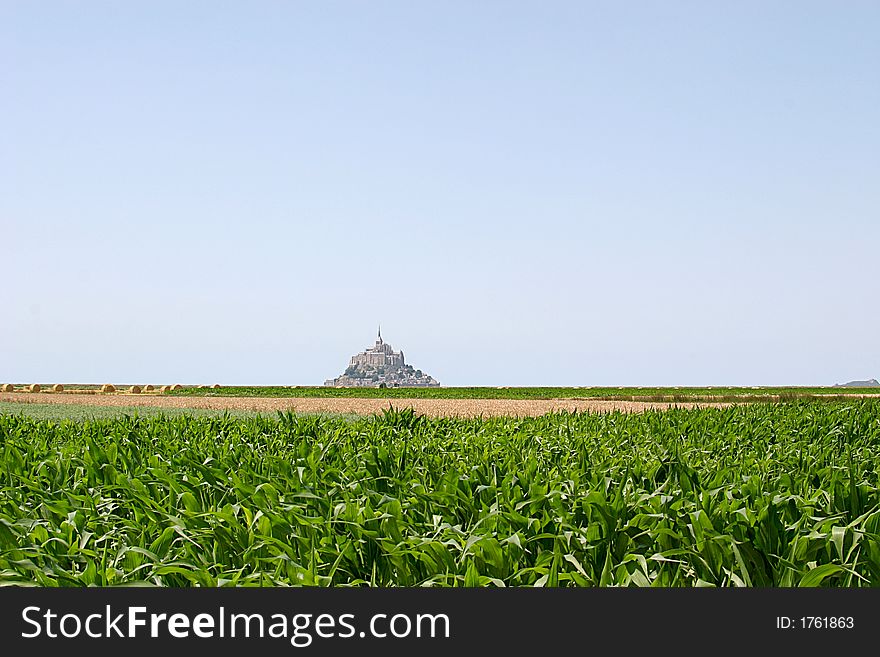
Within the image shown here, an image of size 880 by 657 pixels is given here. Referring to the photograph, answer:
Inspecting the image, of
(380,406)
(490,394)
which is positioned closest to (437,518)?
(380,406)

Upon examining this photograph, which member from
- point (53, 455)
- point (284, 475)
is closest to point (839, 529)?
point (284, 475)

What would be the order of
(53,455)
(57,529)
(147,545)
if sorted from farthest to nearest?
(53,455)
(57,529)
(147,545)

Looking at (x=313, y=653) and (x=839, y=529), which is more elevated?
(x=839, y=529)

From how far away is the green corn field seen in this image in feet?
14.9

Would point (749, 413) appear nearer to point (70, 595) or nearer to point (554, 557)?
point (554, 557)

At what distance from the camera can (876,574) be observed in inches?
182

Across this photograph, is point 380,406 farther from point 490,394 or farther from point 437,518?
point 437,518

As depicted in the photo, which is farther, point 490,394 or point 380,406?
point 490,394

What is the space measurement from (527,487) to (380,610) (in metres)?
3.31

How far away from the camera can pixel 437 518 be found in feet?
18.1

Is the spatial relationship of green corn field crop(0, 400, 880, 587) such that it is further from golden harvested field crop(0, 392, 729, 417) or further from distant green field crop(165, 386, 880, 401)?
distant green field crop(165, 386, 880, 401)

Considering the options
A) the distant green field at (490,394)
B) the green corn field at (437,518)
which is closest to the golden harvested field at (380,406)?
the distant green field at (490,394)

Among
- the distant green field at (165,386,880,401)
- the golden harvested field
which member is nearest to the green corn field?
the golden harvested field

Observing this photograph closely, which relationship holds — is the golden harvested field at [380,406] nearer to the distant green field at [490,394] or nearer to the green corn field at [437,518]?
the distant green field at [490,394]
